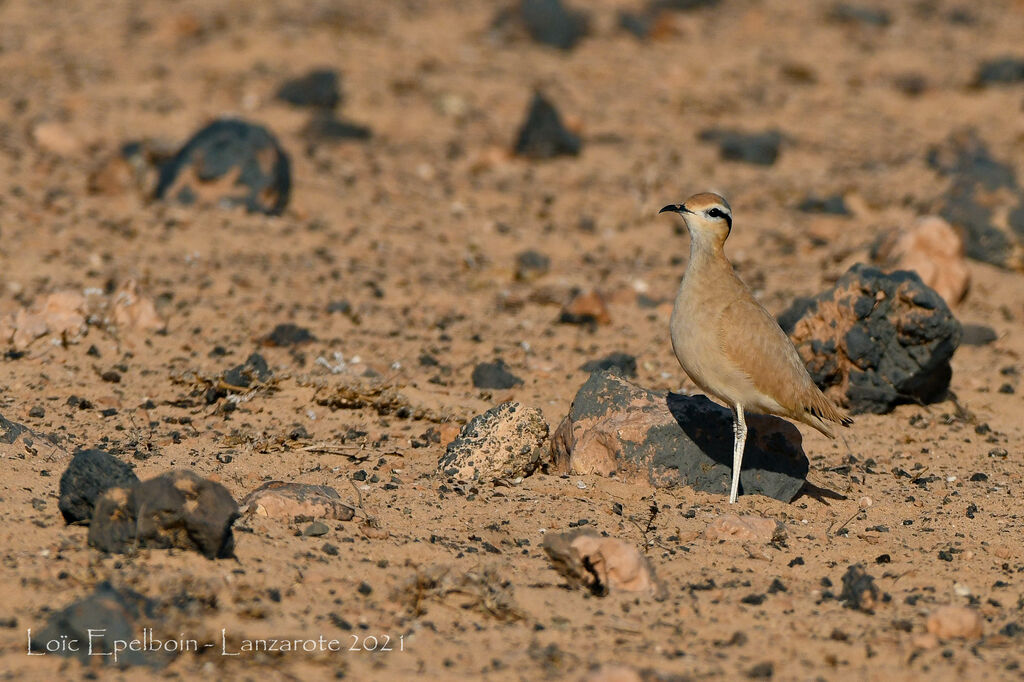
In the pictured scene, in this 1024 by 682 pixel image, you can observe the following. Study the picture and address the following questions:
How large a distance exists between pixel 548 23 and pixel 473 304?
8.40m

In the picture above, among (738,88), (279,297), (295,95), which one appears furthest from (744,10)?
(279,297)

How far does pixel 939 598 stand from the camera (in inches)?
221

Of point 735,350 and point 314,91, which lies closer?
point 735,350

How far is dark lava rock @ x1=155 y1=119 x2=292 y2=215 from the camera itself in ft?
38.2

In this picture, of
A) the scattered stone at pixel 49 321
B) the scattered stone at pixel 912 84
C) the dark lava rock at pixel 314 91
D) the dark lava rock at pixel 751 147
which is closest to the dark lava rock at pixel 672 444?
the scattered stone at pixel 49 321

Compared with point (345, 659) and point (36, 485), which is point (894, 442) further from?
point (36, 485)

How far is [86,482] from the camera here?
5.55m

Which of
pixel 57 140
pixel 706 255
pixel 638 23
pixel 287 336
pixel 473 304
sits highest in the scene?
pixel 638 23

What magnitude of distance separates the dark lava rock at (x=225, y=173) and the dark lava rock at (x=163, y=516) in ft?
21.9

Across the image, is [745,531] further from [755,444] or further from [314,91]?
[314,91]

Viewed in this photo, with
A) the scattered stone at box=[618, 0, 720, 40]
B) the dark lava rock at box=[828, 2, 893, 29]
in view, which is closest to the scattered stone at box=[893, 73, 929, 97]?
the dark lava rock at box=[828, 2, 893, 29]

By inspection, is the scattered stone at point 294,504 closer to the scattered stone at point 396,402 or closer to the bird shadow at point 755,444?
the scattered stone at point 396,402

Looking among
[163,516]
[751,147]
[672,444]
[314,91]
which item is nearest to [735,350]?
[672,444]

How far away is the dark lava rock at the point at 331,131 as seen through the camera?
13953 mm
